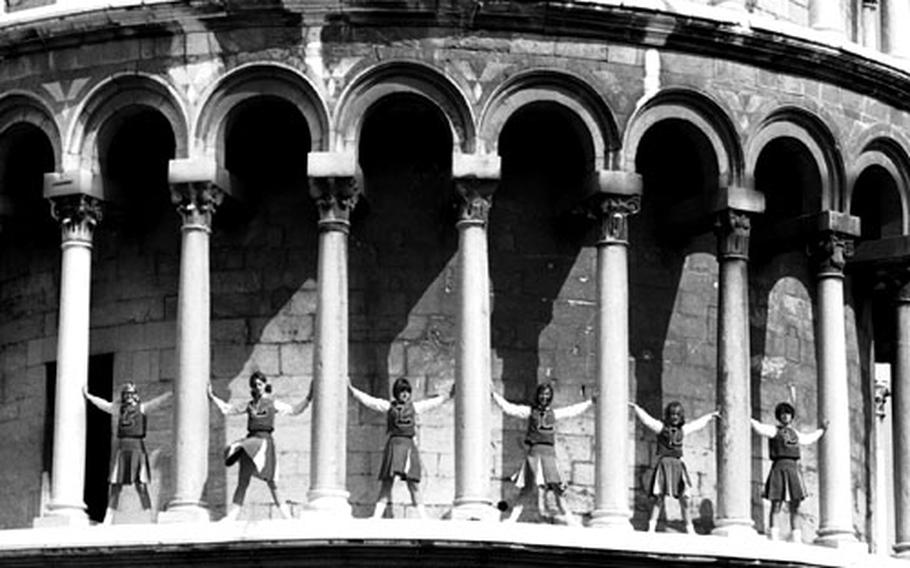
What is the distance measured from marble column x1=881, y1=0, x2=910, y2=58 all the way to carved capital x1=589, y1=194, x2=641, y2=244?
14.2 ft

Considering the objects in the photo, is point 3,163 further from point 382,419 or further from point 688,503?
point 688,503

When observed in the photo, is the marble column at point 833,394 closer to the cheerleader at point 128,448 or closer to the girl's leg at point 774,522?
the girl's leg at point 774,522

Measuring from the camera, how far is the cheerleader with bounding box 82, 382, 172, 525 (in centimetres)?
3222

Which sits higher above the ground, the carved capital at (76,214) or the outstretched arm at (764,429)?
the carved capital at (76,214)

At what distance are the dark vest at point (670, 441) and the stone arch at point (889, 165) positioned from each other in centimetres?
303

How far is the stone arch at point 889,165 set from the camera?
3400 cm

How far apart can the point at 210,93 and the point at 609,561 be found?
5.75 meters

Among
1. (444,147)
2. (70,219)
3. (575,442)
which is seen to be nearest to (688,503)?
(575,442)

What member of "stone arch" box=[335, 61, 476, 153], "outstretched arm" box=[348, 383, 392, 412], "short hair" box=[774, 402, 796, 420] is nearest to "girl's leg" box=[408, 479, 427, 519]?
"outstretched arm" box=[348, 383, 392, 412]

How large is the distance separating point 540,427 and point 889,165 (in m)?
4.99

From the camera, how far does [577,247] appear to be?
33.4 meters

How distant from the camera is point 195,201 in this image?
106 ft

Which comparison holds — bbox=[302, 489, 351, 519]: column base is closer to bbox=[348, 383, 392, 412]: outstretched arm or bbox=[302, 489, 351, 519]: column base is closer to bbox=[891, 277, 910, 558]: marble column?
bbox=[348, 383, 392, 412]: outstretched arm

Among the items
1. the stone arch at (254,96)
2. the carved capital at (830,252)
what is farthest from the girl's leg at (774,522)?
the stone arch at (254,96)
